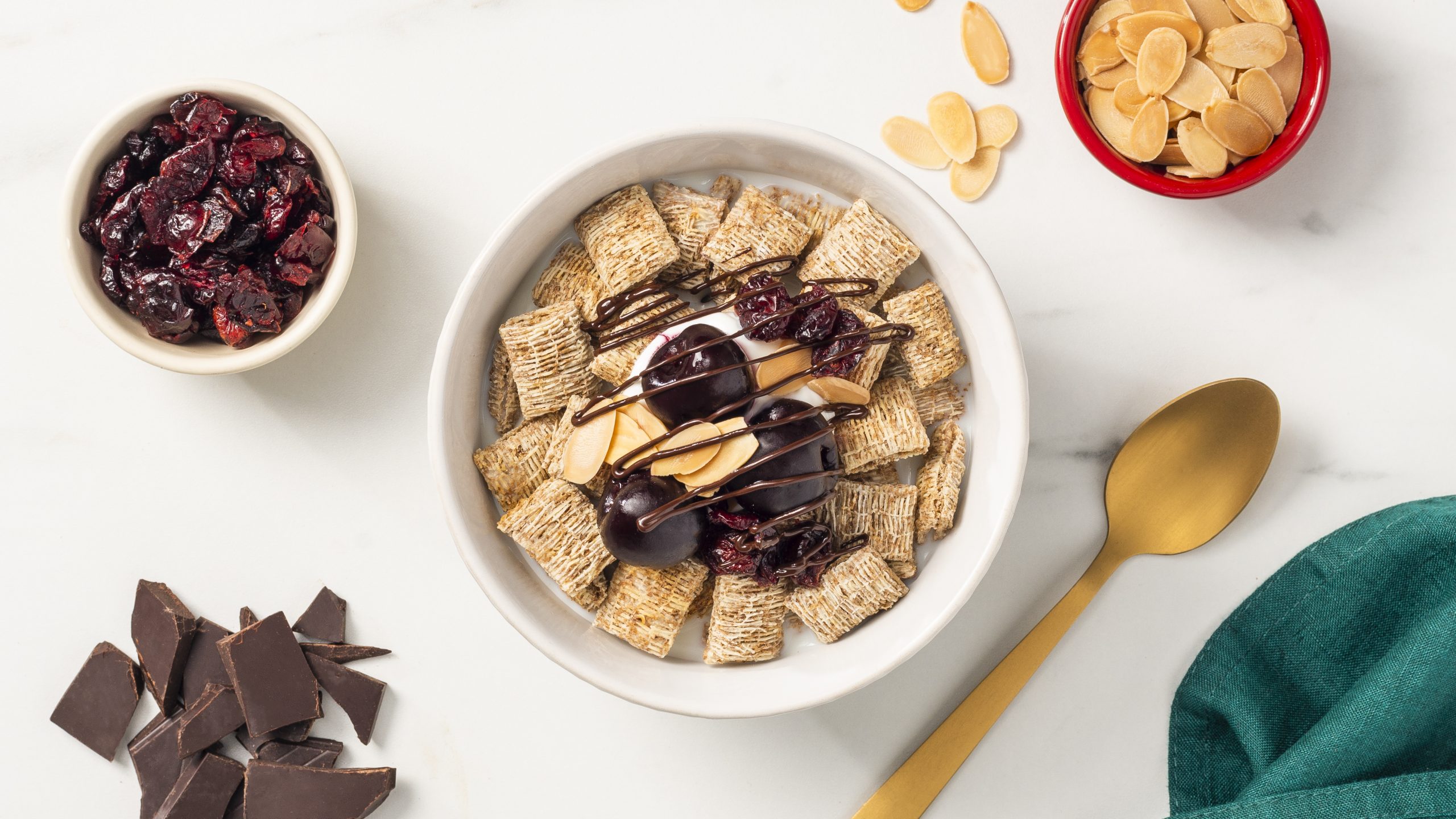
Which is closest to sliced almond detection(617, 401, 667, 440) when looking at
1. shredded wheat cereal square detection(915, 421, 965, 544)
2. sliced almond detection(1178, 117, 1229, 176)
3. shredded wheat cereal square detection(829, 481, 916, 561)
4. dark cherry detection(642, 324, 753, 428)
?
dark cherry detection(642, 324, 753, 428)

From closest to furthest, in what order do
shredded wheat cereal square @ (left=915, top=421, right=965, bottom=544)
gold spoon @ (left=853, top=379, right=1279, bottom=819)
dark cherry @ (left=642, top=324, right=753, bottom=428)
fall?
dark cherry @ (left=642, top=324, right=753, bottom=428) → shredded wheat cereal square @ (left=915, top=421, right=965, bottom=544) → gold spoon @ (left=853, top=379, right=1279, bottom=819)

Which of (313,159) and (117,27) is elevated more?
(117,27)

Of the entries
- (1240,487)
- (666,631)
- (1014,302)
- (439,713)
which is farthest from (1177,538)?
(439,713)

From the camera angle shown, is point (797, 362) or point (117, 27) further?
point (117, 27)

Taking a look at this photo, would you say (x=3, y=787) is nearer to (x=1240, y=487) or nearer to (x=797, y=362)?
(x=797, y=362)

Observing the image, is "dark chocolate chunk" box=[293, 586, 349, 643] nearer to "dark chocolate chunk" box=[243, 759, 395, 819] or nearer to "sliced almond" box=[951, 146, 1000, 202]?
"dark chocolate chunk" box=[243, 759, 395, 819]
